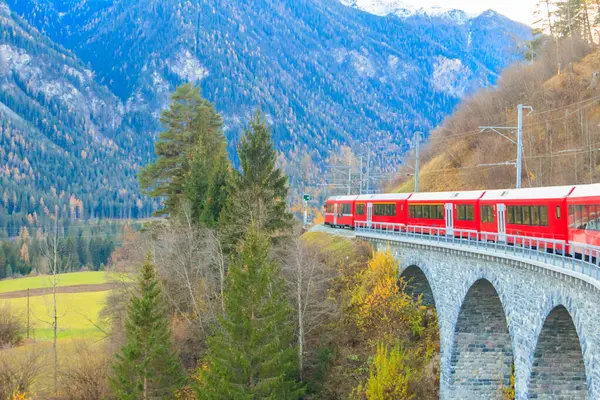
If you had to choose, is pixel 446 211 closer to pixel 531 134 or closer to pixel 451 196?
pixel 451 196

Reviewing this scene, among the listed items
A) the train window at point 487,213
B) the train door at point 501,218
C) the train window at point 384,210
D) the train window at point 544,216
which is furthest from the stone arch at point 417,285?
the train window at point 544,216

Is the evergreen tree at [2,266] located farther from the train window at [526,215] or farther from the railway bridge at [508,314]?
the train window at [526,215]

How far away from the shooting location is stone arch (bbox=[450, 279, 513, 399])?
112ft

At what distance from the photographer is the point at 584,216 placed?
24.8 metres

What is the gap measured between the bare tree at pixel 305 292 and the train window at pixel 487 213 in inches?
387

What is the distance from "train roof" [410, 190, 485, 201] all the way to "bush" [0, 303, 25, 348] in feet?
136

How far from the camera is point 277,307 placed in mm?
37344

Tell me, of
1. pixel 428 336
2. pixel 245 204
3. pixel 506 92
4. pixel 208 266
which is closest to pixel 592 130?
pixel 506 92

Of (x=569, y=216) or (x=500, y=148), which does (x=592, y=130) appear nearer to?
(x=500, y=148)

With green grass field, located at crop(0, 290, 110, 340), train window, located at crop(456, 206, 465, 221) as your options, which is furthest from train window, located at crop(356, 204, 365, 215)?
green grass field, located at crop(0, 290, 110, 340)

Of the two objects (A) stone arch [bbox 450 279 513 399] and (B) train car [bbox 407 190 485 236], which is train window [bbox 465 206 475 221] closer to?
(B) train car [bbox 407 190 485 236]

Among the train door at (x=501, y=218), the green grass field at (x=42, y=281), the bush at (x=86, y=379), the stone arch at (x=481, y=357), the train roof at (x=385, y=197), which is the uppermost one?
the train roof at (x=385, y=197)

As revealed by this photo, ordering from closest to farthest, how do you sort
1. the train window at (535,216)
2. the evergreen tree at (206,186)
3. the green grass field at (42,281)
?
the train window at (535,216), the evergreen tree at (206,186), the green grass field at (42,281)

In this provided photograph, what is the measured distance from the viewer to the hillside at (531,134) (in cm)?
5253
